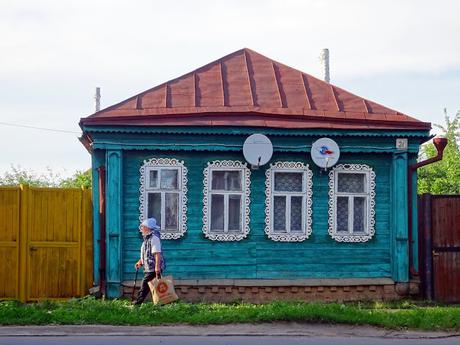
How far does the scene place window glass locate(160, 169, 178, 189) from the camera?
15.9m

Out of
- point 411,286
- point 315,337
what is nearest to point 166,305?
point 315,337

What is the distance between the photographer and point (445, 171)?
30453 mm

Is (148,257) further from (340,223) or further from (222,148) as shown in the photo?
(340,223)

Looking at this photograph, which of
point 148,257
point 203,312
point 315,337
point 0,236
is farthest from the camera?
point 0,236

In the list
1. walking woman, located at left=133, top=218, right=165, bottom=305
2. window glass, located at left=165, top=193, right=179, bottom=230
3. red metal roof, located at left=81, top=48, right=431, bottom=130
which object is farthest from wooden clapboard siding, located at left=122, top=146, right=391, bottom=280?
walking woman, located at left=133, top=218, right=165, bottom=305

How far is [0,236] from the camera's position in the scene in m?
15.3

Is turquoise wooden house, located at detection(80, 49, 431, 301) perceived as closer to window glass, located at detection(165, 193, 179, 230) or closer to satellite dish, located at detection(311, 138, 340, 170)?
window glass, located at detection(165, 193, 179, 230)

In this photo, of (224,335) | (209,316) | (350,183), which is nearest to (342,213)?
(350,183)

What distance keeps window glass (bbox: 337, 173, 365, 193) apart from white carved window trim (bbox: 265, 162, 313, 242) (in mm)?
587

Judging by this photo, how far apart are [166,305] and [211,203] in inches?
123

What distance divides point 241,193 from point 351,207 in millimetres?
2044

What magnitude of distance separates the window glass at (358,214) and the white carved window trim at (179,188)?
3119 millimetres

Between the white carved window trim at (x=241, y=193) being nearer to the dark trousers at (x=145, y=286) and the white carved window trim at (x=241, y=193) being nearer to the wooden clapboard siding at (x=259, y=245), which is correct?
the wooden clapboard siding at (x=259, y=245)

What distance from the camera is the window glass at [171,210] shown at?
52.0 feet
